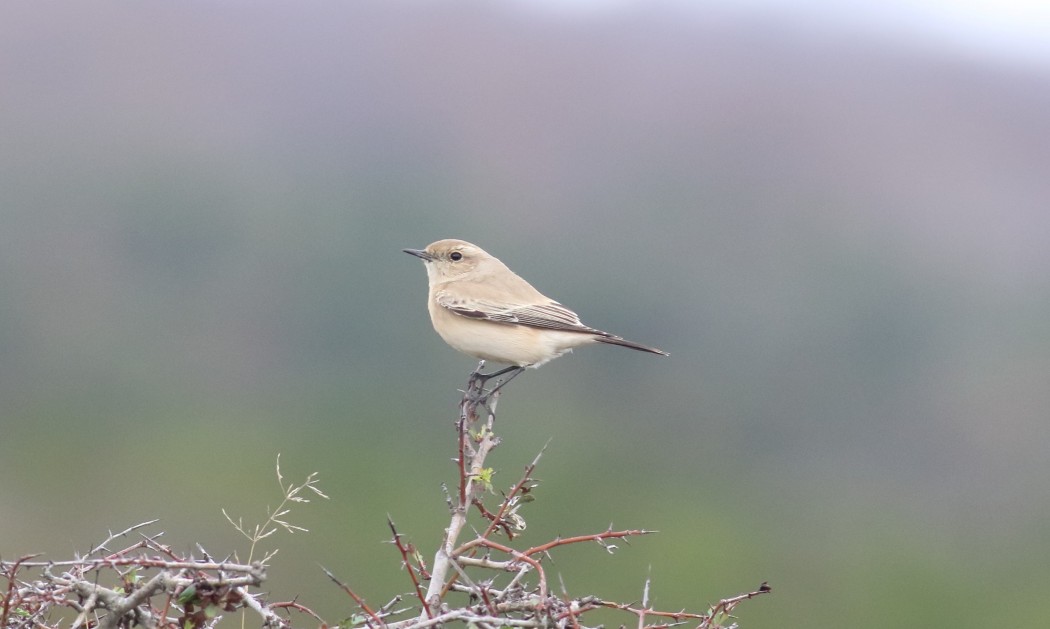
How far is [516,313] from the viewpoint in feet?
27.0

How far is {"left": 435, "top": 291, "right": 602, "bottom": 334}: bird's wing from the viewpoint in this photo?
810 cm

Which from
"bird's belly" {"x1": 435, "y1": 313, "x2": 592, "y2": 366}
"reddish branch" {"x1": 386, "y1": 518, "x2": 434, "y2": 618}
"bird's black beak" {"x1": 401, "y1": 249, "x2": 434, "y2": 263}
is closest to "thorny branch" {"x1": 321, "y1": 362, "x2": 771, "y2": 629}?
"reddish branch" {"x1": 386, "y1": 518, "x2": 434, "y2": 618}

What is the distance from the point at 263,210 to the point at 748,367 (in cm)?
2710

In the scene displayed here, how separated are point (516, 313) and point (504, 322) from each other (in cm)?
15

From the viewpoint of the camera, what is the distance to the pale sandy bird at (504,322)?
26.2ft

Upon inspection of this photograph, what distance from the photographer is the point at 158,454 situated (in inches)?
1864

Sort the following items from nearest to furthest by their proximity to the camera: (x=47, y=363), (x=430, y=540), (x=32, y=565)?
(x=32, y=565) < (x=430, y=540) < (x=47, y=363)

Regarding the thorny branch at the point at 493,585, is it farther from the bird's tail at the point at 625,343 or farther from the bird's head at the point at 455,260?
the bird's head at the point at 455,260

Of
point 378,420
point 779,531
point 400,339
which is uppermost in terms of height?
point 400,339

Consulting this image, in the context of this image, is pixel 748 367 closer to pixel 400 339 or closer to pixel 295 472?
pixel 400 339

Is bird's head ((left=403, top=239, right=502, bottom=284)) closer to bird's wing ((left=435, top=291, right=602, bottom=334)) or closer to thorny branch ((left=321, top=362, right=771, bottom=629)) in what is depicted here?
bird's wing ((left=435, top=291, right=602, bottom=334))

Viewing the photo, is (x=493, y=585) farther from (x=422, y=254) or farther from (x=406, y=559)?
(x=422, y=254)

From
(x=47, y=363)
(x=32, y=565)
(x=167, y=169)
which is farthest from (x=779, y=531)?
(x=32, y=565)

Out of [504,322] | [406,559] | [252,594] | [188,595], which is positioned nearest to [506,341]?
[504,322]
